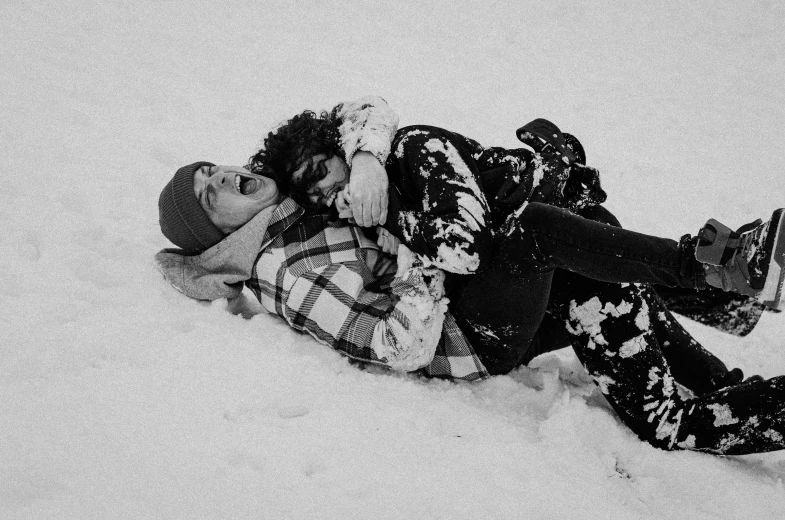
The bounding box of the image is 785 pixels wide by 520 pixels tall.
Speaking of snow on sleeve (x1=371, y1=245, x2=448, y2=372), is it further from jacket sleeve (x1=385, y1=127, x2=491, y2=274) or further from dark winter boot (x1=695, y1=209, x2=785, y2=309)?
dark winter boot (x1=695, y1=209, x2=785, y2=309)

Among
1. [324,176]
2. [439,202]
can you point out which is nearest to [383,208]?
[439,202]

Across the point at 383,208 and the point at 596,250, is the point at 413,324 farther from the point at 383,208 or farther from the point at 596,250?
the point at 596,250

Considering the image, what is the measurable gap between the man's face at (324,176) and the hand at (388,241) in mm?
264

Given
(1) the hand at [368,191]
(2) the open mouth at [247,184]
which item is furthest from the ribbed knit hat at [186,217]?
(1) the hand at [368,191]

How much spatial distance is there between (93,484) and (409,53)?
5.22 metres

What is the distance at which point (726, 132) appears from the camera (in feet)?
16.1

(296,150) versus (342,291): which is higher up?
(296,150)

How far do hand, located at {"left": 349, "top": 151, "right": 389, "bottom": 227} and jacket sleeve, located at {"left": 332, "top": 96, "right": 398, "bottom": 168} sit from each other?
2.5 inches

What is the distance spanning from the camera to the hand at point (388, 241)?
2508mm

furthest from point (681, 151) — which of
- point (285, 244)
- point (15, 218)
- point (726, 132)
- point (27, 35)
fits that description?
point (27, 35)

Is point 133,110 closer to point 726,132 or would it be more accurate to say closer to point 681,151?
point 681,151

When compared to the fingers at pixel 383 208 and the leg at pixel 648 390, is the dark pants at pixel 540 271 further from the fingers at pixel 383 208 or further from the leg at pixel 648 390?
the fingers at pixel 383 208

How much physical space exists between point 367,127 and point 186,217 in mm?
850

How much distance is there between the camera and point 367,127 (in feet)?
8.36
